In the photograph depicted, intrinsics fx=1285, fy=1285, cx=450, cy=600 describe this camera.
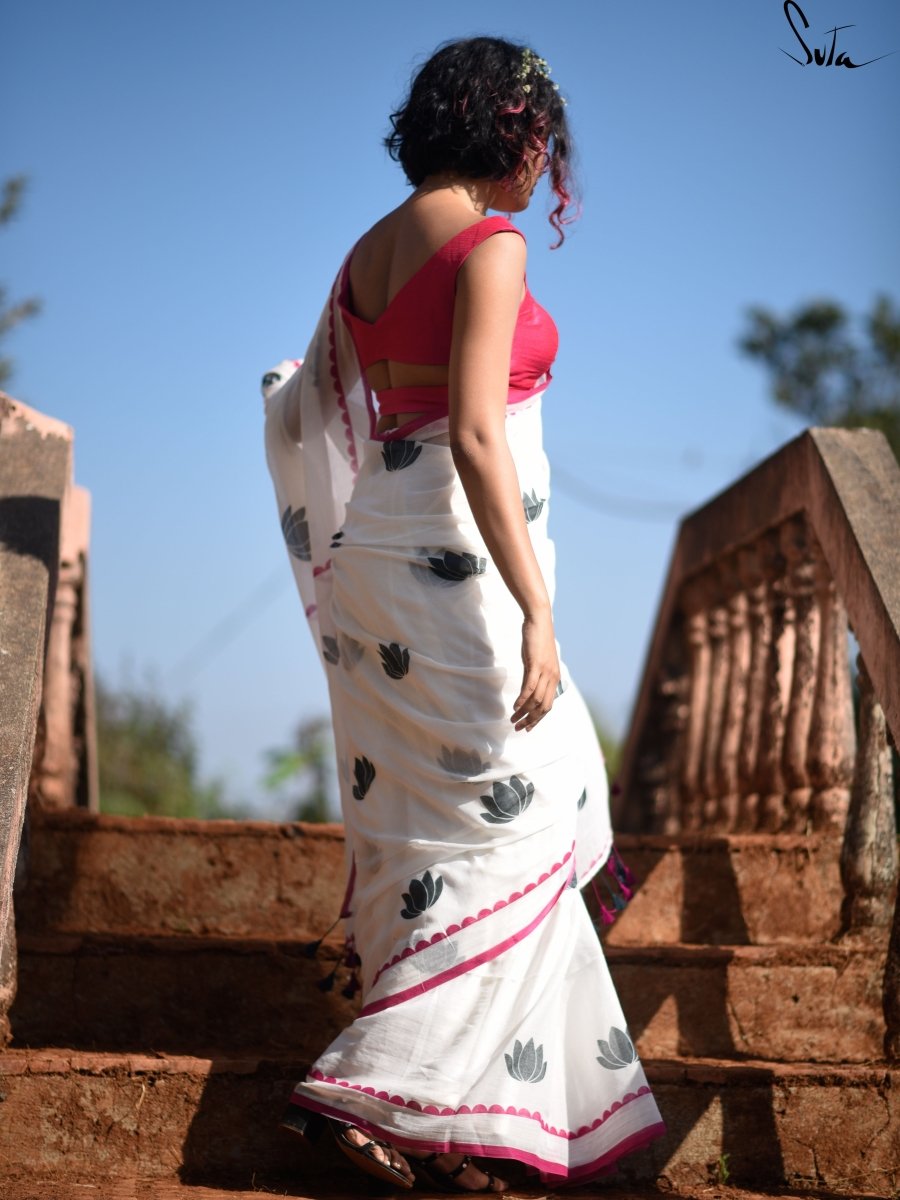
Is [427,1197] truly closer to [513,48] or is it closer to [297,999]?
[297,999]

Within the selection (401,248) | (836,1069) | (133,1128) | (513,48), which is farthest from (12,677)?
(836,1069)

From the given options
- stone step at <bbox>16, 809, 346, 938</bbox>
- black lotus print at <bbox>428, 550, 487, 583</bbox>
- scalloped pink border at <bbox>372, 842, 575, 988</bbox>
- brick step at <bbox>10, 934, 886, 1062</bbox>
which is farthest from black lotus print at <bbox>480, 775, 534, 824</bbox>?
stone step at <bbox>16, 809, 346, 938</bbox>

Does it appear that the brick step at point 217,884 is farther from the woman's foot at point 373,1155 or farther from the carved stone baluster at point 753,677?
the woman's foot at point 373,1155

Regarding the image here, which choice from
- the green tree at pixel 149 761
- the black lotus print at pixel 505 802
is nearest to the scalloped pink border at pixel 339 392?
the black lotus print at pixel 505 802

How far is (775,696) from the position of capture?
12.7 feet

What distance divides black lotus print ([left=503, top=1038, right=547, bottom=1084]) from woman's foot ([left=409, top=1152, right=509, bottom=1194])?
0.53 feet

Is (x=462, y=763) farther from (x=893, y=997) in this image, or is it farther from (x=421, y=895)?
(x=893, y=997)

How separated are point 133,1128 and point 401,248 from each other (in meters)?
1.67

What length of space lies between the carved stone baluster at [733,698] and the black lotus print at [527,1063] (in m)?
1.98

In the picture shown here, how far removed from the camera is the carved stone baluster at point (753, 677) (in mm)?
3916

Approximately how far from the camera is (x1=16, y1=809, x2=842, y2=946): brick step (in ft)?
10.4

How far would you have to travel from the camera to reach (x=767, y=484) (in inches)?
150

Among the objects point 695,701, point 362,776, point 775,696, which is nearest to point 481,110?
point 362,776

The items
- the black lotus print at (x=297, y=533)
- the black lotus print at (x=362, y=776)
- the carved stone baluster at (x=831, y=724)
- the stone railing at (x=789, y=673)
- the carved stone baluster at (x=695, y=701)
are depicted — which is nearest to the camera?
the black lotus print at (x=362, y=776)
